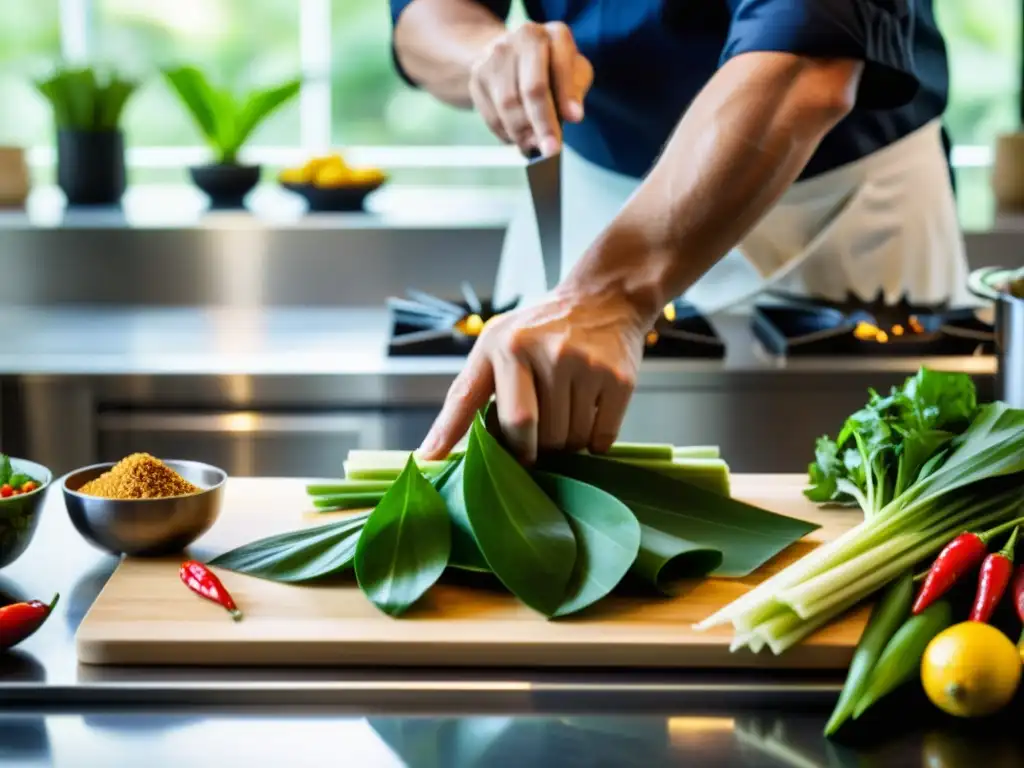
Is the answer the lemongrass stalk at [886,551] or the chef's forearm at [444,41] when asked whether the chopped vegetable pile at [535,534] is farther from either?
the chef's forearm at [444,41]

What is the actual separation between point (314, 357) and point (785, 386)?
797 mm

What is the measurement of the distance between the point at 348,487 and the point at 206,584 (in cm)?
26

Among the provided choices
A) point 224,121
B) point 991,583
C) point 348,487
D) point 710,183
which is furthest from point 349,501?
point 224,121

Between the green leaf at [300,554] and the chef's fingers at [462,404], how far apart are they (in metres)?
0.11

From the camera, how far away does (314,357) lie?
238 cm

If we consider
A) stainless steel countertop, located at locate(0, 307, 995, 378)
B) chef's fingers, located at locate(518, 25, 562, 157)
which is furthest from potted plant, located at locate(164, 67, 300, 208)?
chef's fingers, located at locate(518, 25, 562, 157)

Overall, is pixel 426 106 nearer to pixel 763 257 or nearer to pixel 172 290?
pixel 172 290

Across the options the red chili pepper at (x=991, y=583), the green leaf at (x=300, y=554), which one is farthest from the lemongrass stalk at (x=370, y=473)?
the red chili pepper at (x=991, y=583)

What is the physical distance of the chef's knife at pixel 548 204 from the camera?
1.42 meters

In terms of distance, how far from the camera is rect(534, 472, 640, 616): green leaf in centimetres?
111

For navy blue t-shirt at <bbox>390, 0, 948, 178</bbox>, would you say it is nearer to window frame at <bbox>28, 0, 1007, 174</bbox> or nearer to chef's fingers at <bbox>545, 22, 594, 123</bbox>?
chef's fingers at <bbox>545, 22, 594, 123</bbox>

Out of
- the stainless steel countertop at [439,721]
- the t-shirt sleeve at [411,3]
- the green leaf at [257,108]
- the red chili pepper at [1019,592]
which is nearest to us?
the stainless steel countertop at [439,721]

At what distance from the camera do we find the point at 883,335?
2314mm

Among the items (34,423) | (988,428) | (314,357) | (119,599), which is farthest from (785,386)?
(119,599)
